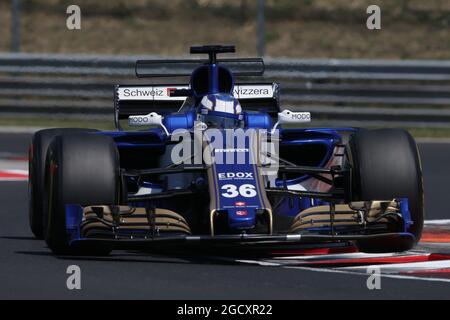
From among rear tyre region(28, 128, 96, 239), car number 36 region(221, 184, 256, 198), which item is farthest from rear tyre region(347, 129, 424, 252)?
rear tyre region(28, 128, 96, 239)

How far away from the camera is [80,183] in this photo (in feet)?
32.2

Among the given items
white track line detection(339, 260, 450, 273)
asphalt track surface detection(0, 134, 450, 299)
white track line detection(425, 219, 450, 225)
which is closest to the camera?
asphalt track surface detection(0, 134, 450, 299)

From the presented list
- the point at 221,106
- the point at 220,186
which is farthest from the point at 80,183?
the point at 221,106

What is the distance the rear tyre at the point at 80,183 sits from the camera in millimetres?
9828

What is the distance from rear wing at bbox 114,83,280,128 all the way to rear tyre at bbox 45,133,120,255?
2.43 metres

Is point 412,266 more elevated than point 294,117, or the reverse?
point 294,117

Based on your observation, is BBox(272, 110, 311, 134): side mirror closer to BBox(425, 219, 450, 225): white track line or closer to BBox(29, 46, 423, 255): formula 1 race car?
BBox(29, 46, 423, 255): formula 1 race car

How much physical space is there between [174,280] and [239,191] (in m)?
1.00

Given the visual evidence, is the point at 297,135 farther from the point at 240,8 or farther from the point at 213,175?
the point at 240,8

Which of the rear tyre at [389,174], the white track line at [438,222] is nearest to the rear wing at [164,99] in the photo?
the white track line at [438,222]

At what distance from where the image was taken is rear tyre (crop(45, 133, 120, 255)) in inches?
387

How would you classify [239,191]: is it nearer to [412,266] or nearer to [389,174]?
[389,174]
